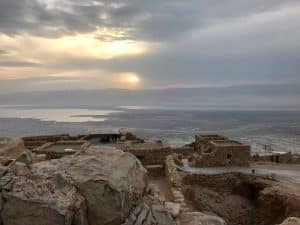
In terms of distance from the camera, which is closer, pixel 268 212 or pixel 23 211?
pixel 23 211

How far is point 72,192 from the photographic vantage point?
29.1ft

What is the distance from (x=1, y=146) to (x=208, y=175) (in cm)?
1313

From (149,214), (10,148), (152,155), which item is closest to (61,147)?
(10,148)

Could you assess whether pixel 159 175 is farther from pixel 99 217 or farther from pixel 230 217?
pixel 99 217

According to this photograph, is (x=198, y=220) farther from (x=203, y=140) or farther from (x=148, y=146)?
(x=203, y=140)

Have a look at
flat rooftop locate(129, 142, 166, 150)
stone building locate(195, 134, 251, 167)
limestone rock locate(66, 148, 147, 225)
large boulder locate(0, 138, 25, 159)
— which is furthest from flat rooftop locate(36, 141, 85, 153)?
limestone rock locate(66, 148, 147, 225)

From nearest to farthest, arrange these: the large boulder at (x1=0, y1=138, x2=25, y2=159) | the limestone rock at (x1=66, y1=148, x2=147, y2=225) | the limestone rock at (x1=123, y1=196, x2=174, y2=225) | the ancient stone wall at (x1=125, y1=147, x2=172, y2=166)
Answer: the limestone rock at (x1=66, y1=148, x2=147, y2=225)
the limestone rock at (x1=123, y1=196, x2=174, y2=225)
the large boulder at (x1=0, y1=138, x2=25, y2=159)
the ancient stone wall at (x1=125, y1=147, x2=172, y2=166)

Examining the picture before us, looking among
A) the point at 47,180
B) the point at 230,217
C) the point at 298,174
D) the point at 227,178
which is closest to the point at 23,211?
the point at 47,180

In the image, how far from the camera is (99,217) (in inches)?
357

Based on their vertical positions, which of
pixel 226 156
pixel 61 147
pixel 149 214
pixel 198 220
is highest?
pixel 149 214

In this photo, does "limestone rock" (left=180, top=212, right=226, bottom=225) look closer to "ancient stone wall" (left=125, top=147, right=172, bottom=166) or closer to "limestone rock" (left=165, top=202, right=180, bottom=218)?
"limestone rock" (left=165, top=202, right=180, bottom=218)

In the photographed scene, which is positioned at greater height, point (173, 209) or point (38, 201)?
point (38, 201)

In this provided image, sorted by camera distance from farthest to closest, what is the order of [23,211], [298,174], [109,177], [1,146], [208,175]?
1. [298,174]
2. [208,175]
3. [1,146]
4. [109,177]
5. [23,211]

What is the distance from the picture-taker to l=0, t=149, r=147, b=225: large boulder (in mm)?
8516
